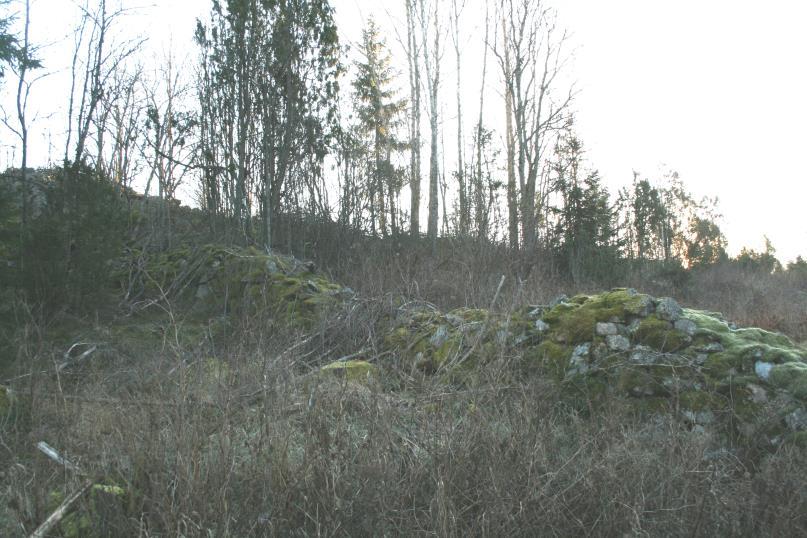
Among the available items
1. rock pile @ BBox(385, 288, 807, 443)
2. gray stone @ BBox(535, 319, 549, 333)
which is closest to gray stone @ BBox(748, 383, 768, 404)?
rock pile @ BBox(385, 288, 807, 443)

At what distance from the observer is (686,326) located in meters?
3.98

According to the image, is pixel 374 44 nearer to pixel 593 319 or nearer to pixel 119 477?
pixel 593 319

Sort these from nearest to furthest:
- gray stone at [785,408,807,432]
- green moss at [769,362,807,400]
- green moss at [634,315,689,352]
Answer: gray stone at [785,408,807,432]
green moss at [769,362,807,400]
green moss at [634,315,689,352]

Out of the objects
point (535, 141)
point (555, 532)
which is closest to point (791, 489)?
point (555, 532)

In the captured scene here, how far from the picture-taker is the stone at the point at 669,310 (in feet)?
13.4

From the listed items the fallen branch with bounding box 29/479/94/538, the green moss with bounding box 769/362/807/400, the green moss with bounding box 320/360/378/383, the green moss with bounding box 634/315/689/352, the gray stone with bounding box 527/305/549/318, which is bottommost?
the fallen branch with bounding box 29/479/94/538

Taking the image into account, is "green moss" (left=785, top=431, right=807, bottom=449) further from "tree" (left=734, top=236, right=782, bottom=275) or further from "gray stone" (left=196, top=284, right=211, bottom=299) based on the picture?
"tree" (left=734, top=236, right=782, bottom=275)

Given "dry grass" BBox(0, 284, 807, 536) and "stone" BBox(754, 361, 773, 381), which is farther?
"stone" BBox(754, 361, 773, 381)

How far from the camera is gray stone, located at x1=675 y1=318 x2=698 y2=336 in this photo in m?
3.94

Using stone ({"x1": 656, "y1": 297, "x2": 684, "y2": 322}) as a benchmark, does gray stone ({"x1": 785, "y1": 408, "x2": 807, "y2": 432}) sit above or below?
below

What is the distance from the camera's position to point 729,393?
11.5ft

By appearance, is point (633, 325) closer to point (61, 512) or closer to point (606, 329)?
point (606, 329)

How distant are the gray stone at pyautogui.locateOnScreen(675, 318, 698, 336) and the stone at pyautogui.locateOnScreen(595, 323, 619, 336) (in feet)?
1.45

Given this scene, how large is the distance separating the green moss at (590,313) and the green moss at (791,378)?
100 centimetres
